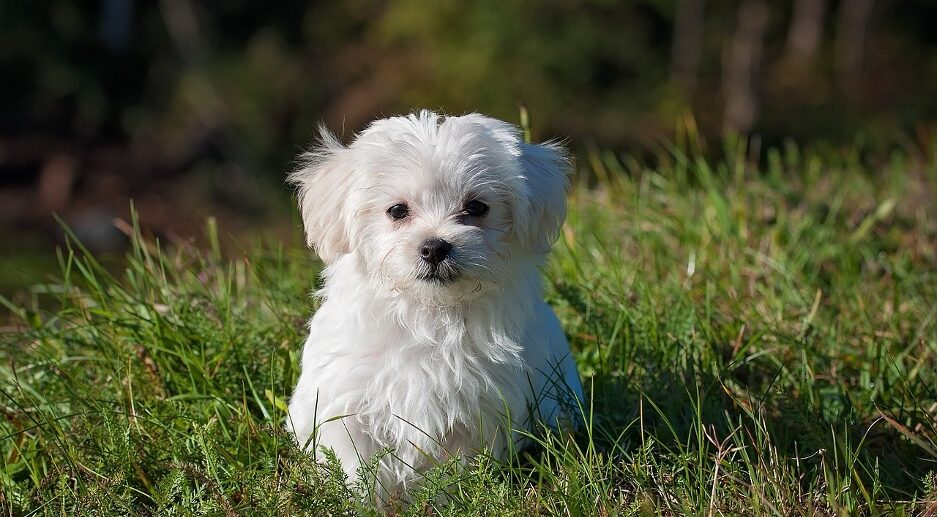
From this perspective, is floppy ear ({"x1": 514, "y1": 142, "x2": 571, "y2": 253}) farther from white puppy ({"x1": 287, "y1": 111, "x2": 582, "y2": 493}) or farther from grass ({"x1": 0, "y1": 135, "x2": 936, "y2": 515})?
grass ({"x1": 0, "y1": 135, "x2": 936, "y2": 515})

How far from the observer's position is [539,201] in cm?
342

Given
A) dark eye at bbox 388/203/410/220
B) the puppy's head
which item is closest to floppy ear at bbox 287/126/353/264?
the puppy's head

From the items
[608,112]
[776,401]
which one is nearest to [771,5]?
[608,112]

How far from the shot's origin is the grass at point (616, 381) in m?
3.16

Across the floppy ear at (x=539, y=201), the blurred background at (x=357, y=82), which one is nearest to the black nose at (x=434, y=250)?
the floppy ear at (x=539, y=201)

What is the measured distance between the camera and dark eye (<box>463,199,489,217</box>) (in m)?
3.35

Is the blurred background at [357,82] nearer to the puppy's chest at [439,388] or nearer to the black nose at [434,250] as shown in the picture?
the puppy's chest at [439,388]

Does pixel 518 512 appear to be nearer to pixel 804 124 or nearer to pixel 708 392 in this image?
pixel 708 392

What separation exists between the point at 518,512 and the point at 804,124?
1903cm

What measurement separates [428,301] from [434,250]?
0.22 meters

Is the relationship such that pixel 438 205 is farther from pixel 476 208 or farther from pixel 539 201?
pixel 539 201

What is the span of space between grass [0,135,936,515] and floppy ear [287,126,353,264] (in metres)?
0.55

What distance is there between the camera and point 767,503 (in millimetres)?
2994

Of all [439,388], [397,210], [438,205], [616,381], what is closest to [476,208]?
[438,205]
